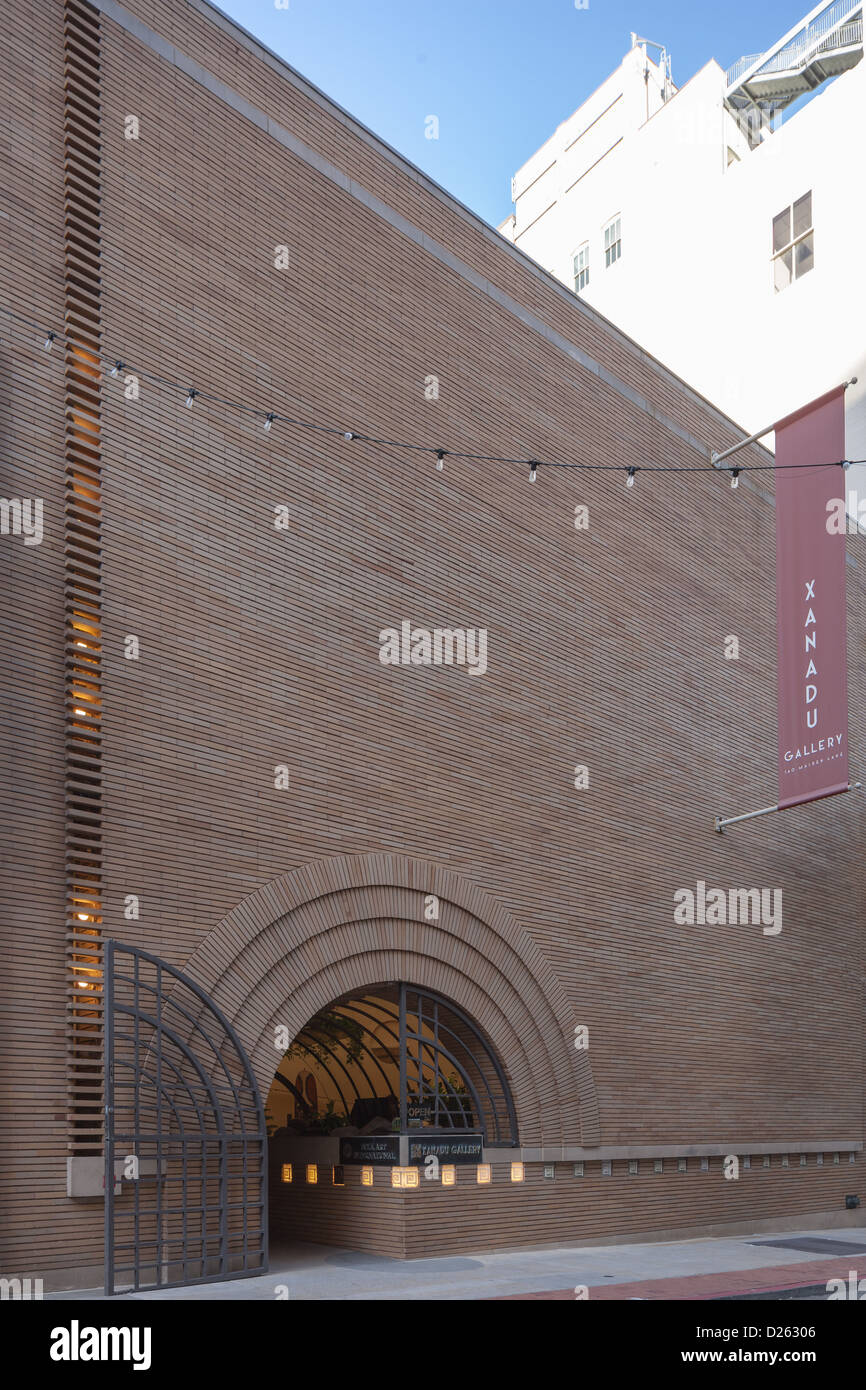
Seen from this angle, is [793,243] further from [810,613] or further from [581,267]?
[810,613]

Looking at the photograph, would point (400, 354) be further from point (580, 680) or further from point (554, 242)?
point (554, 242)

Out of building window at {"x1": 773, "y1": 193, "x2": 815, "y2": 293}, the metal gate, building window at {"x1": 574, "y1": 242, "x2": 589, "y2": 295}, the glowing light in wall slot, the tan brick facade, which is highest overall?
building window at {"x1": 574, "y1": 242, "x2": 589, "y2": 295}

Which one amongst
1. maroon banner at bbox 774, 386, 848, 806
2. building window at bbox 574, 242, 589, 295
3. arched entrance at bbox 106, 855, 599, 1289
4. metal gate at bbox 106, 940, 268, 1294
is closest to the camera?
metal gate at bbox 106, 940, 268, 1294

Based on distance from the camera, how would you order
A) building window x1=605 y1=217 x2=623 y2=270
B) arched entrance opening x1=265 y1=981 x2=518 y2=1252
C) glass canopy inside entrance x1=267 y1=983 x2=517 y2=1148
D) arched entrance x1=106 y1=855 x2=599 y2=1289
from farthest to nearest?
building window x1=605 y1=217 x2=623 y2=270, glass canopy inside entrance x1=267 y1=983 x2=517 y2=1148, arched entrance opening x1=265 y1=981 x2=518 y2=1252, arched entrance x1=106 y1=855 x2=599 y2=1289

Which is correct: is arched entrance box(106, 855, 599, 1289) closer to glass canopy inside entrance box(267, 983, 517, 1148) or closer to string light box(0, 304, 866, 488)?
glass canopy inside entrance box(267, 983, 517, 1148)

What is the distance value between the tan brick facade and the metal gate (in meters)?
0.36

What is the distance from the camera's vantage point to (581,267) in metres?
37.4

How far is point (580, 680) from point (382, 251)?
625 centimetres

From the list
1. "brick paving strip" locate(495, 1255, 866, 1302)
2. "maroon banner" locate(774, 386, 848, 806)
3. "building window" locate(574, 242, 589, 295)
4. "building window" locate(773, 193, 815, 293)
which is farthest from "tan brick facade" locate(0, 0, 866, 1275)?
"building window" locate(574, 242, 589, 295)

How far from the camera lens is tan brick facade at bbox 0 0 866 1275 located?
41.8 ft

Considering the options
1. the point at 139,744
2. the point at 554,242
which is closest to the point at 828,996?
the point at 139,744

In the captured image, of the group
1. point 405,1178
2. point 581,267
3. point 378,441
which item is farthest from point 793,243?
point 405,1178

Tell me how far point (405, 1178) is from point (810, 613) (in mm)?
9349

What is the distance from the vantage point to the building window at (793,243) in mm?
30469
